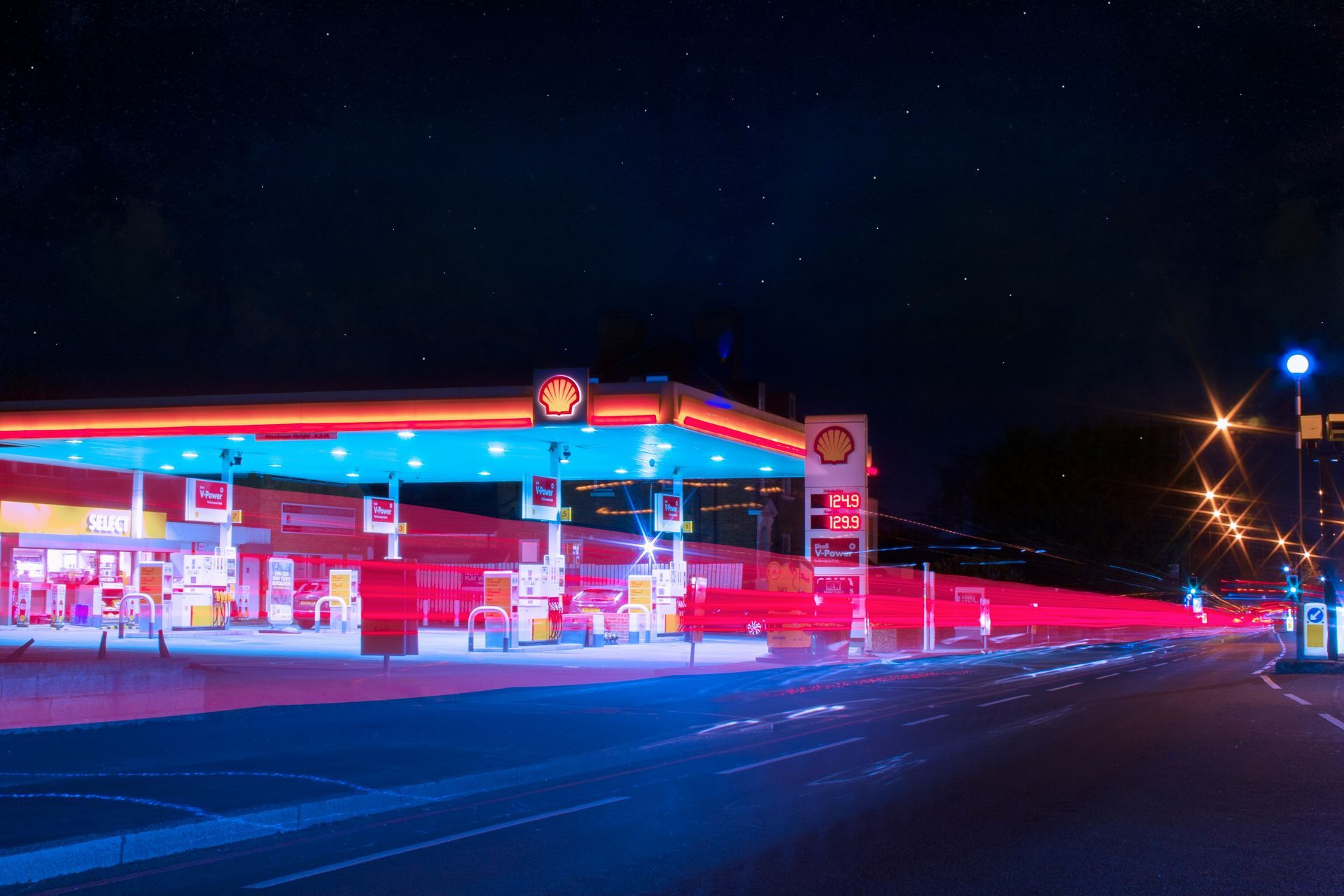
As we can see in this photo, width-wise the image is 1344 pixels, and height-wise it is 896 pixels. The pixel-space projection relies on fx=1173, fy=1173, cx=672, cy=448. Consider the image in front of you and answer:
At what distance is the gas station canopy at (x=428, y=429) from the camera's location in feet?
97.3

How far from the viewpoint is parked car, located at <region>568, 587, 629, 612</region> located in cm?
4084

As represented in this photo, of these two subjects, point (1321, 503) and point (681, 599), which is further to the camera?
point (681, 599)

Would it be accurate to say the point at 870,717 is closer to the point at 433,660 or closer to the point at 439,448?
the point at 433,660

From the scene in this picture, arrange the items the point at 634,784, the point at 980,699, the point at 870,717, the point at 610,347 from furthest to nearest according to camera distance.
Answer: the point at 610,347 < the point at 980,699 < the point at 870,717 < the point at 634,784

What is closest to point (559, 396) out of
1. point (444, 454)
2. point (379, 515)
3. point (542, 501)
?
point (542, 501)

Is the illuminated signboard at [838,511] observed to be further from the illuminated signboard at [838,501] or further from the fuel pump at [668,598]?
the fuel pump at [668,598]

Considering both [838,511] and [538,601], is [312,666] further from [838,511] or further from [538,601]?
[838,511]

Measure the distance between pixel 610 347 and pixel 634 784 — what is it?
51804 mm

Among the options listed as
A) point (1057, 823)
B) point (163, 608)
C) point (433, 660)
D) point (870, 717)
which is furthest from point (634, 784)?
point (163, 608)

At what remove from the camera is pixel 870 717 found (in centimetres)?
1623

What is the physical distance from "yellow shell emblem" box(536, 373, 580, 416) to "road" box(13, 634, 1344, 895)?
46.6ft

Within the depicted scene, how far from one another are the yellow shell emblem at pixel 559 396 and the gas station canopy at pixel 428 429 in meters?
0.03

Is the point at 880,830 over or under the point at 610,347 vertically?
under

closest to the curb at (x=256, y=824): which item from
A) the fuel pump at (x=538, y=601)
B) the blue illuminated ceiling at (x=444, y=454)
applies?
the blue illuminated ceiling at (x=444, y=454)
